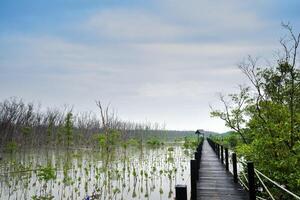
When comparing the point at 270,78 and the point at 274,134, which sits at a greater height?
the point at 270,78

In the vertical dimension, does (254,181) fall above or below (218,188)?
above

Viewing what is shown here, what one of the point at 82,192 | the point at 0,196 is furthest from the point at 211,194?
the point at 0,196

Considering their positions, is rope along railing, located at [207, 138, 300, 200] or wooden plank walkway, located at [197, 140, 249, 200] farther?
wooden plank walkway, located at [197, 140, 249, 200]

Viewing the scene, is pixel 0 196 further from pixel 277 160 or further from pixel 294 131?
pixel 294 131

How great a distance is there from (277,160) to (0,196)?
499 inches

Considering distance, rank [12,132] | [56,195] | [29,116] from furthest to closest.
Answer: [29,116] < [12,132] < [56,195]

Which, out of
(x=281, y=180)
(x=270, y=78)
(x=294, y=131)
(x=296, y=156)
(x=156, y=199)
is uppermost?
(x=270, y=78)

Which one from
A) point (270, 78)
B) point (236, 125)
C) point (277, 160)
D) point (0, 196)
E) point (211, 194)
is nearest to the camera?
point (211, 194)

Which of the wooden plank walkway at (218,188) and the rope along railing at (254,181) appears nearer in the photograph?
the rope along railing at (254,181)

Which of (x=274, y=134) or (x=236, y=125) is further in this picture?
(x=236, y=125)

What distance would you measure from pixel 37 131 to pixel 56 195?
29.2 m

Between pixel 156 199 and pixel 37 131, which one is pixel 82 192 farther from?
pixel 37 131

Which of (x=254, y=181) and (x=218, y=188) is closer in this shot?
(x=254, y=181)

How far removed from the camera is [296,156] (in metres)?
12.2
